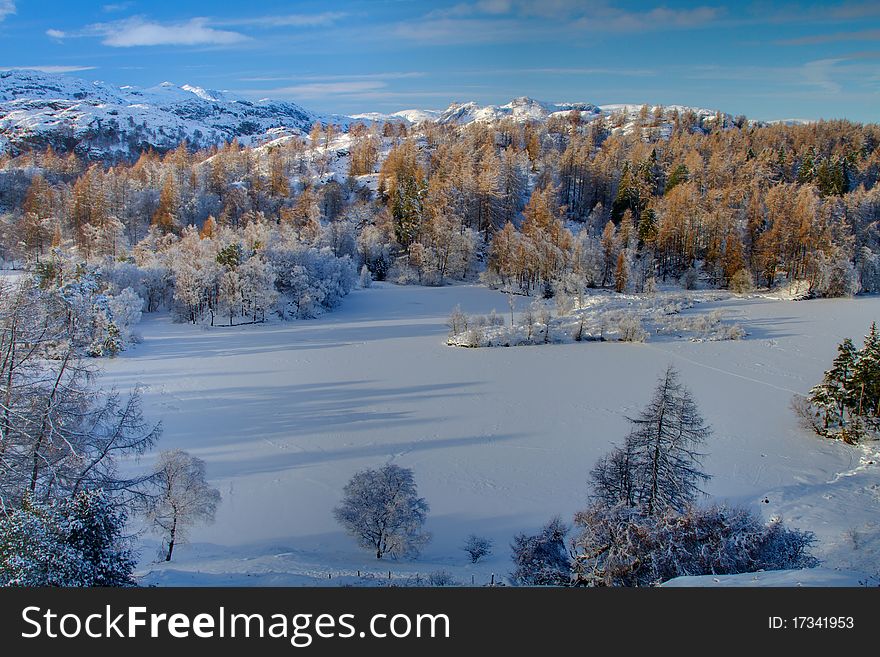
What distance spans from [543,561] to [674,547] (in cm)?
252

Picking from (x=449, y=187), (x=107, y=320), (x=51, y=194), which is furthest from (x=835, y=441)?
(x=51, y=194)

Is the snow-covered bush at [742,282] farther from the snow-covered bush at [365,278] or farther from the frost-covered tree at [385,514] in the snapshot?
the frost-covered tree at [385,514]

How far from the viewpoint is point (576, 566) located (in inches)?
358

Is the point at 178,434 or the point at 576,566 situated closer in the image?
the point at 576,566

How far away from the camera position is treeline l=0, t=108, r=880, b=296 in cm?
5328

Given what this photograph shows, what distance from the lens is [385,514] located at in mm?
12195

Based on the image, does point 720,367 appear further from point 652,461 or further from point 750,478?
point 652,461

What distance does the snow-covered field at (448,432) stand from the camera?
41.8 ft

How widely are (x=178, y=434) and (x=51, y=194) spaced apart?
61.3m

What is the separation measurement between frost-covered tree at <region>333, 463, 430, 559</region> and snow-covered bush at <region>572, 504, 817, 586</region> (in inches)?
172

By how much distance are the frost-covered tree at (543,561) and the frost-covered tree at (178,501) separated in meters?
7.35

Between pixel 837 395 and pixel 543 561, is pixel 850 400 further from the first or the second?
pixel 543 561
